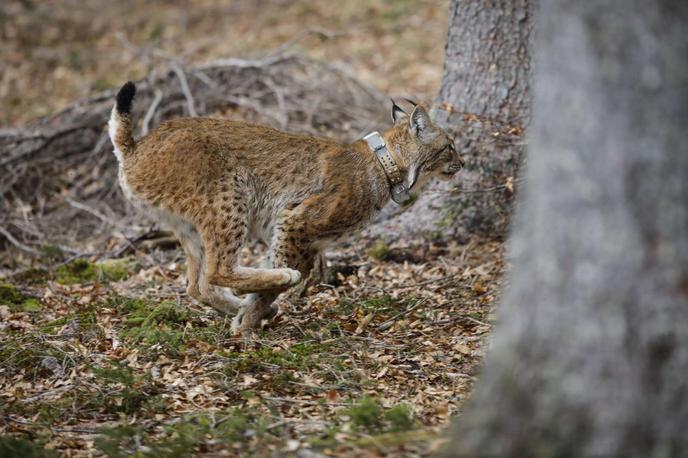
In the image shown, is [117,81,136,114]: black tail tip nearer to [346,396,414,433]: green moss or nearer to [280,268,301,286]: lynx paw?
[280,268,301,286]: lynx paw

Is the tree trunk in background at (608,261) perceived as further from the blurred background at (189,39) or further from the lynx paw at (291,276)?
the blurred background at (189,39)

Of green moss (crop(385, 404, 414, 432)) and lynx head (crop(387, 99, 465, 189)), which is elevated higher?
lynx head (crop(387, 99, 465, 189))

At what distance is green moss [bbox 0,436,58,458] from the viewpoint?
3.76 m

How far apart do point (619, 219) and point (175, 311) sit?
A: 3.73 meters

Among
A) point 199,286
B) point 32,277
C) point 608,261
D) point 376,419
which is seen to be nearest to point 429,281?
point 199,286

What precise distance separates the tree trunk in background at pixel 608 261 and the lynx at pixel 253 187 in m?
2.94

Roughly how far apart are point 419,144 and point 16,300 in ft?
10.5

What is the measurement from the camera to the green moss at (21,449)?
3.76 metres

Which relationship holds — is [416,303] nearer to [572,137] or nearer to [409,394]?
[409,394]

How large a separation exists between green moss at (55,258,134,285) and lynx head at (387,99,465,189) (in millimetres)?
2524

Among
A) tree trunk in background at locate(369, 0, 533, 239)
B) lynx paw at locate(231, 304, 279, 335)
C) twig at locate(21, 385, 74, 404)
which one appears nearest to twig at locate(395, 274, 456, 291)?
tree trunk in background at locate(369, 0, 533, 239)

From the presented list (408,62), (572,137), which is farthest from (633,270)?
(408,62)

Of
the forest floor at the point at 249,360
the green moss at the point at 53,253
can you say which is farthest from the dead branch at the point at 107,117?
the forest floor at the point at 249,360

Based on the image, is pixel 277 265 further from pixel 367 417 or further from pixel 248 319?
pixel 367 417
